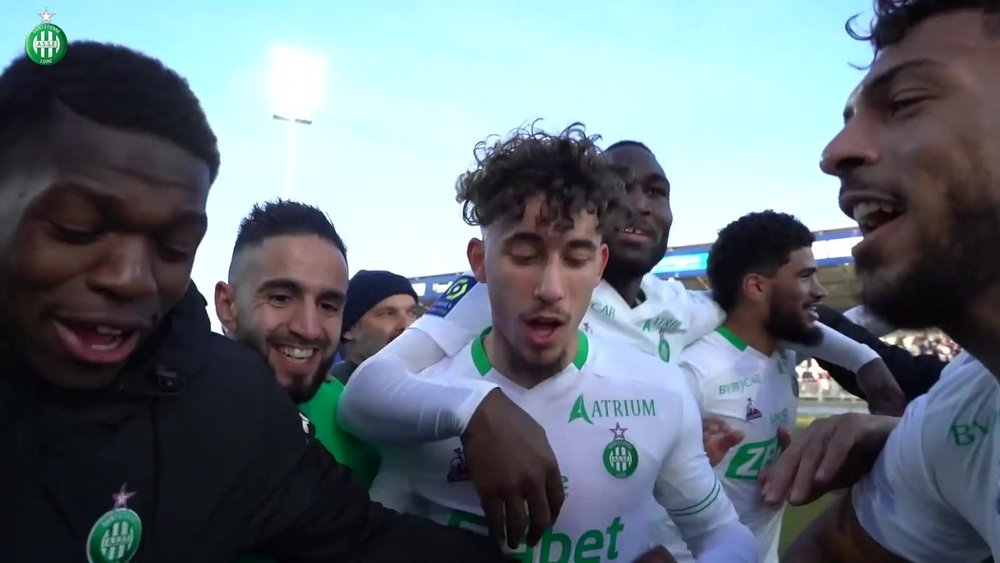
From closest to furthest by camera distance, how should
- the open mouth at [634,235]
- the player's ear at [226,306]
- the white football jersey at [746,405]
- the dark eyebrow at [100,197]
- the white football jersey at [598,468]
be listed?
the dark eyebrow at [100,197] < the white football jersey at [598,468] < the player's ear at [226,306] < the open mouth at [634,235] < the white football jersey at [746,405]

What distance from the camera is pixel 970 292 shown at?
136 cm

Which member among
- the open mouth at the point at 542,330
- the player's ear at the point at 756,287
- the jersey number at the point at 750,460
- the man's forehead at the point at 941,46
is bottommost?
the jersey number at the point at 750,460

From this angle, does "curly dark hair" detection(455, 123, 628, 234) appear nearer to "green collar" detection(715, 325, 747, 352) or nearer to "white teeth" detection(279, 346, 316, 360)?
"white teeth" detection(279, 346, 316, 360)

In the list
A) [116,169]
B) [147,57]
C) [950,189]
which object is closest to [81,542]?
[116,169]

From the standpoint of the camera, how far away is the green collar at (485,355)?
2.09 m

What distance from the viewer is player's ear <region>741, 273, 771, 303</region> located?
153 inches

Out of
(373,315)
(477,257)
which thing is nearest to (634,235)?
(477,257)

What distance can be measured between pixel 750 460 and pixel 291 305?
2.39m

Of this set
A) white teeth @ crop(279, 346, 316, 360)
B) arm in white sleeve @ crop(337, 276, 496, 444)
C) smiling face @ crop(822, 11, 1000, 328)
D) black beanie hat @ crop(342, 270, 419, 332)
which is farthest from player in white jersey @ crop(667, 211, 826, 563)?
smiling face @ crop(822, 11, 1000, 328)

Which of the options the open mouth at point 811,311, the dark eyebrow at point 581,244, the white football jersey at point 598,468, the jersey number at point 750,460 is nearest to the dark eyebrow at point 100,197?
the white football jersey at point 598,468

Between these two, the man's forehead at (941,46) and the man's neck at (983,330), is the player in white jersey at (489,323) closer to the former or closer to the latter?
the man's neck at (983,330)

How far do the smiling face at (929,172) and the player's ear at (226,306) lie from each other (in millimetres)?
1658

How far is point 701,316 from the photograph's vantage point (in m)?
3.76

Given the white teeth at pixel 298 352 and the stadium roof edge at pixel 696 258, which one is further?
the stadium roof edge at pixel 696 258
